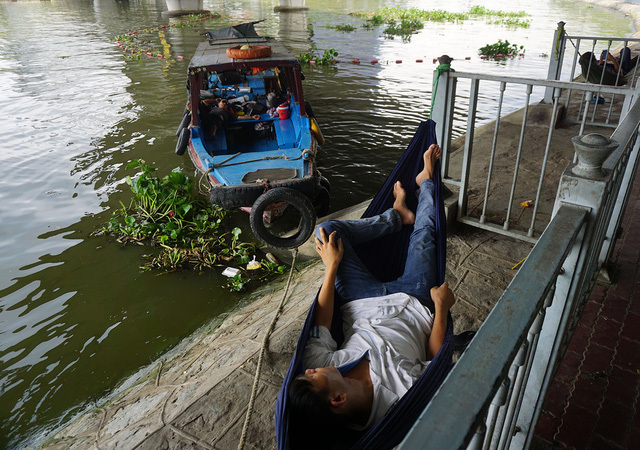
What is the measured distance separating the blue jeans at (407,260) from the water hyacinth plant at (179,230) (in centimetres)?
166

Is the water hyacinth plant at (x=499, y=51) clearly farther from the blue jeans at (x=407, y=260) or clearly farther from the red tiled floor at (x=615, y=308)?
the red tiled floor at (x=615, y=308)

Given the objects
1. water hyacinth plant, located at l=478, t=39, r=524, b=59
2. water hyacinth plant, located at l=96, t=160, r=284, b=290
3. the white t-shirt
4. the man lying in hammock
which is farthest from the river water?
the white t-shirt

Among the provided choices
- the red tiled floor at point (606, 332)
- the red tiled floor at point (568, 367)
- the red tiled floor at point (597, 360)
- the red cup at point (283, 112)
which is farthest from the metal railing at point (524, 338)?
the red cup at point (283, 112)

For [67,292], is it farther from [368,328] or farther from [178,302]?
[368,328]

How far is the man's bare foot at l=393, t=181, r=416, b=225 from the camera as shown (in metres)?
2.61

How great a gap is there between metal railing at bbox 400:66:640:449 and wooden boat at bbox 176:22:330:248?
9.67 ft

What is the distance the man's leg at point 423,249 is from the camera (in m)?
2.15

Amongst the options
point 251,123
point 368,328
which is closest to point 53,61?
point 251,123

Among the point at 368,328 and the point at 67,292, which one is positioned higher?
the point at 368,328

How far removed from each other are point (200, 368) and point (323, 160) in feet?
14.4

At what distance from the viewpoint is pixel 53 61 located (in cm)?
1205

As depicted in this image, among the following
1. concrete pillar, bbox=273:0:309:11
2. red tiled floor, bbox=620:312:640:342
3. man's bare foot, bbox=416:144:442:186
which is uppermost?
concrete pillar, bbox=273:0:309:11

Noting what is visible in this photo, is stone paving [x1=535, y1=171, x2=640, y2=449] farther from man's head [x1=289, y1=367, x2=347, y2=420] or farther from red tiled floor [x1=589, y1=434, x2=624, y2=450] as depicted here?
man's head [x1=289, y1=367, x2=347, y2=420]

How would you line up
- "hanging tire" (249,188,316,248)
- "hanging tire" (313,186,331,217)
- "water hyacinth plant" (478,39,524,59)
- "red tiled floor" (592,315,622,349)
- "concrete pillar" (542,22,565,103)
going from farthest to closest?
"water hyacinth plant" (478,39,524,59), "concrete pillar" (542,22,565,103), "hanging tire" (313,186,331,217), "hanging tire" (249,188,316,248), "red tiled floor" (592,315,622,349)
